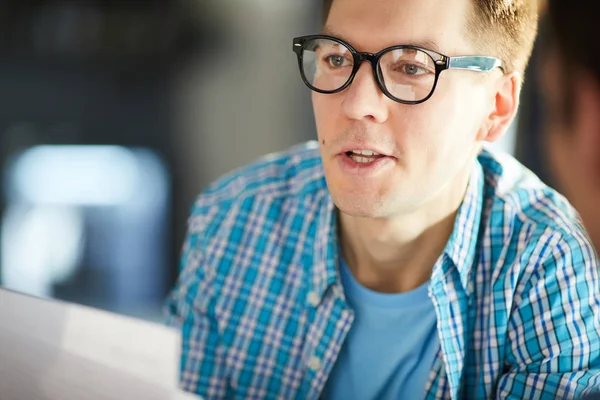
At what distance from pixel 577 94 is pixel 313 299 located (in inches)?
26.8

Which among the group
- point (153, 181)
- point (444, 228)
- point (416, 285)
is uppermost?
point (444, 228)

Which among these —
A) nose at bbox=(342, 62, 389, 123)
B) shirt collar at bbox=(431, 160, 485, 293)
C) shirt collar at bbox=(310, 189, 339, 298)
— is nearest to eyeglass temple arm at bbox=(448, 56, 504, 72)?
nose at bbox=(342, 62, 389, 123)

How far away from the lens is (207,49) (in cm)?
370

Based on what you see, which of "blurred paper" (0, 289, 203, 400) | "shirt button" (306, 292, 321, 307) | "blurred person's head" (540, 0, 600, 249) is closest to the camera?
"blurred paper" (0, 289, 203, 400)

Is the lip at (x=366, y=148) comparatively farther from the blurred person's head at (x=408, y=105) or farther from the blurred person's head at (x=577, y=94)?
the blurred person's head at (x=577, y=94)

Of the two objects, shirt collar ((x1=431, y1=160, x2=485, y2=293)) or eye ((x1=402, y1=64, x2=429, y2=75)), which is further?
shirt collar ((x1=431, y1=160, x2=485, y2=293))

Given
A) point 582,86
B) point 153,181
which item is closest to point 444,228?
point 582,86

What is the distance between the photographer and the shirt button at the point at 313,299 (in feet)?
4.80

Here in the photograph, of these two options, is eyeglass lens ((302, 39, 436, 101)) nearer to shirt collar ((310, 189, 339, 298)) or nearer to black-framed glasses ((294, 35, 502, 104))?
black-framed glasses ((294, 35, 502, 104))

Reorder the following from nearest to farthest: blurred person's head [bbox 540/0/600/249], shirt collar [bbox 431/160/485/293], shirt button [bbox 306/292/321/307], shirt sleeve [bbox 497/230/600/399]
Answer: blurred person's head [bbox 540/0/600/249] → shirt sleeve [bbox 497/230/600/399] → shirt collar [bbox 431/160/485/293] → shirt button [bbox 306/292/321/307]

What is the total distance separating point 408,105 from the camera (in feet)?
→ 4.15

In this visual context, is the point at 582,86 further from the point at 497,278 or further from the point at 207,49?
the point at 207,49

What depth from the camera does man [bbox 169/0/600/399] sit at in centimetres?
125

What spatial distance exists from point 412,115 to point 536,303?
0.38 m
